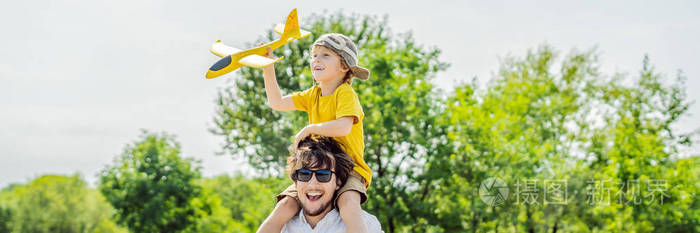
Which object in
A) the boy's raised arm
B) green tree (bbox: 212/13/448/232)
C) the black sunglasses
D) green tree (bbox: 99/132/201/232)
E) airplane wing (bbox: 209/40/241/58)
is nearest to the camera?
the black sunglasses

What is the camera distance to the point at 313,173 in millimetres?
4391

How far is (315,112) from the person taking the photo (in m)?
4.64

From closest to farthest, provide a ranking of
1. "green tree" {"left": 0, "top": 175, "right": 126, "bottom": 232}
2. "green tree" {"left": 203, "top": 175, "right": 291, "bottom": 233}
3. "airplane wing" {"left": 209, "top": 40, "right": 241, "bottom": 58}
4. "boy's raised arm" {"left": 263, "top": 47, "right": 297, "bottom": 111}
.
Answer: "airplane wing" {"left": 209, "top": 40, "right": 241, "bottom": 58}, "boy's raised arm" {"left": 263, "top": 47, "right": 297, "bottom": 111}, "green tree" {"left": 0, "top": 175, "right": 126, "bottom": 232}, "green tree" {"left": 203, "top": 175, "right": 291, "bottom": 233}

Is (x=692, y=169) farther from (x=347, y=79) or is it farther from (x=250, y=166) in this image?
(x=347, y=79)

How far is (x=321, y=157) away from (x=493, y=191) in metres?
16.1

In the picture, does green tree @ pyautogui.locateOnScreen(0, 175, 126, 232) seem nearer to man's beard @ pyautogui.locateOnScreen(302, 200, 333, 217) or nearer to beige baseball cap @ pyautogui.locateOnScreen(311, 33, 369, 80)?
man's beard @ pyautogui.locateOnScreen(302, 200, 333, 217)

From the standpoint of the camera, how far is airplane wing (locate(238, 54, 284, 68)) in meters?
4.39

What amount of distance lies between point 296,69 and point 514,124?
8239mm

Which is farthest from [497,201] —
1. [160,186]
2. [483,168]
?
[160,186]

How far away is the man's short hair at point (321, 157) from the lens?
4.39 m

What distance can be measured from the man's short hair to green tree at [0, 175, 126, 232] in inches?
1145

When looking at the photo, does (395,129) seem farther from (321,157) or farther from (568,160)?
(321,157)

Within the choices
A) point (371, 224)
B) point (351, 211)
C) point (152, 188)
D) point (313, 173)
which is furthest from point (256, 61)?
point (152, 188)

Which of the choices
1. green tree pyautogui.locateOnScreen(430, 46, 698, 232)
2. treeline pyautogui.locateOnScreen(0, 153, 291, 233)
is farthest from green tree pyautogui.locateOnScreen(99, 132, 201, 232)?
green tree pyautogui.locateOnScreen(430, 46, 698, 232)
